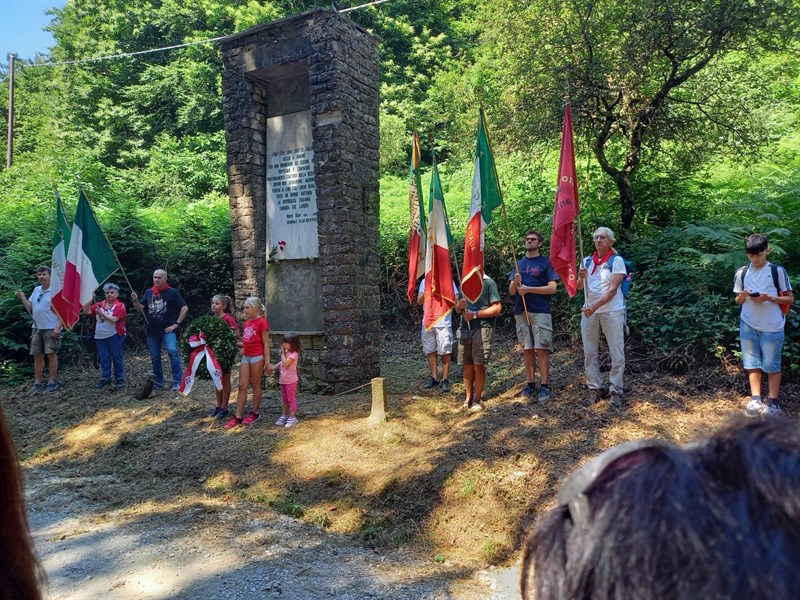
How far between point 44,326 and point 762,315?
1029cm

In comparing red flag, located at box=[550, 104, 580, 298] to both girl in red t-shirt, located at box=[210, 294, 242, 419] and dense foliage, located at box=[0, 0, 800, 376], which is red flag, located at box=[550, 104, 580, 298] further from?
girl in red t-shirt, located at box=[210, 294, 242, 419]

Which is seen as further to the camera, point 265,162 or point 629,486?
point 265,162

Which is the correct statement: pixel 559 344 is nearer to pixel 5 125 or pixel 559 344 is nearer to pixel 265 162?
pixel 265 162

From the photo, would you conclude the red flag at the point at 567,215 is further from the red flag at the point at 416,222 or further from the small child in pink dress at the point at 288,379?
the small child in pink dress at the point at 288,379

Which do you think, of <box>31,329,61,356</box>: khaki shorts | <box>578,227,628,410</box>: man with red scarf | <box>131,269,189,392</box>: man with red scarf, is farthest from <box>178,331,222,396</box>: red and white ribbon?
<box>578,227,628,410</box>: man with red scarf

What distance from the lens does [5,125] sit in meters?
30.3

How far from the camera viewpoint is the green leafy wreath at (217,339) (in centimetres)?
721

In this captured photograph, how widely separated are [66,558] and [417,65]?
23.5 metres

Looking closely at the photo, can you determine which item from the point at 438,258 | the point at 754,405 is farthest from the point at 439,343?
the point at 754,405

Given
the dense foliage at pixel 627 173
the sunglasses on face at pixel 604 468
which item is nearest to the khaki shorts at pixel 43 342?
the dense foliage at pixel 627 173

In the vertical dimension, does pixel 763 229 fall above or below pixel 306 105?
below

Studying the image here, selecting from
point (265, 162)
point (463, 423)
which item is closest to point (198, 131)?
point (265, 162)

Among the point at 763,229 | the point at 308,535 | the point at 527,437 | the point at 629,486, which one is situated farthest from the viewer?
the point at 763,229

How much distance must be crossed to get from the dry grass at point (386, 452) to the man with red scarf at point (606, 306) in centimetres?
40
